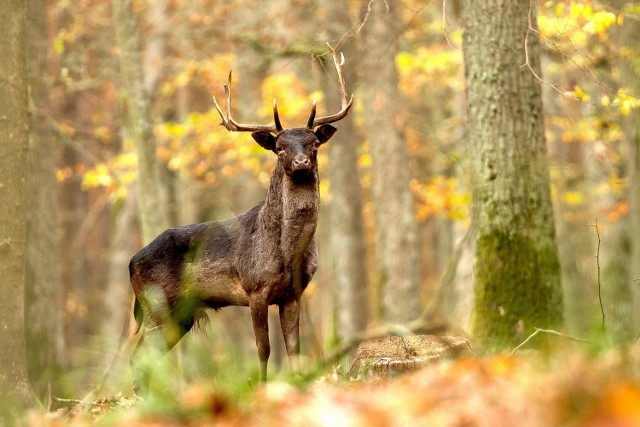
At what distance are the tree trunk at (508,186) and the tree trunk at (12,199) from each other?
3.78 meters

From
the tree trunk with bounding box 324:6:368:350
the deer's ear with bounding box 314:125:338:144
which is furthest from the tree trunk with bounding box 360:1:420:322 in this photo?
the deer's ear with bounding box 314:125:338:144

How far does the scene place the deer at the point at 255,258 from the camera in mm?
7965

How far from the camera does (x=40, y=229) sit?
12.7 meters

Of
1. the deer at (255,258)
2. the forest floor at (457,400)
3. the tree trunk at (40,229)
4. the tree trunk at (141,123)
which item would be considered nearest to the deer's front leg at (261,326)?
the deer at (255,258)

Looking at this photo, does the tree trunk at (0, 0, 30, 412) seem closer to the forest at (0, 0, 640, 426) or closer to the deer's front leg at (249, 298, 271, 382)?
the forest at (0, 0, 640, 426)

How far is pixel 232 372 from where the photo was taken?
5641 mm

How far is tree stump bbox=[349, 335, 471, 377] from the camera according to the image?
6227mm

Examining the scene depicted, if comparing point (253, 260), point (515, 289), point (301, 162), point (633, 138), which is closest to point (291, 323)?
point (253, 260)

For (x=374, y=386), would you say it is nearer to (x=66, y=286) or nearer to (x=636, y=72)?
(x=636, y=72)

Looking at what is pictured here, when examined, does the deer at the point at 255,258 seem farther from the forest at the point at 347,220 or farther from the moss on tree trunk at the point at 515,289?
the moss on tree trunk at the point at 515,289

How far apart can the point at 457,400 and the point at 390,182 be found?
454 inches

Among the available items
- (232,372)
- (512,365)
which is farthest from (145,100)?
(512,365)

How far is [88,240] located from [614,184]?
19.7 m

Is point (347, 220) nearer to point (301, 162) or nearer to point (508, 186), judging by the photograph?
point (508, 186)
